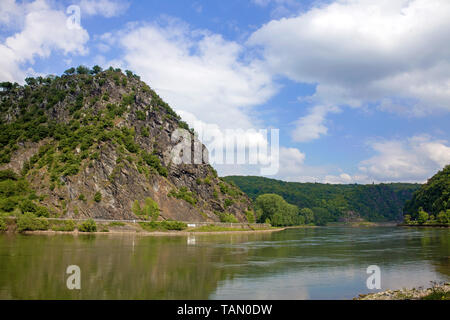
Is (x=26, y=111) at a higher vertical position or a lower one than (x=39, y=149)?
higher

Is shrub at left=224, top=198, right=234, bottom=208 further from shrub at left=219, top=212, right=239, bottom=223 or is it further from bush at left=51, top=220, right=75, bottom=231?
bush at left=51, top=220, right=75, bottom=231

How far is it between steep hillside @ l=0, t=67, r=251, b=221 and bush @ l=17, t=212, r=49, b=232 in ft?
25.5

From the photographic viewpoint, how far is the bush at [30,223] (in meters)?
84.7

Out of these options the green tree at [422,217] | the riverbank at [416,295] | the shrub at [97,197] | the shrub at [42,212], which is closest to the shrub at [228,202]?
the shrub at [97,197]

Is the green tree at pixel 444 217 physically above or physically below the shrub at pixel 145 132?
below

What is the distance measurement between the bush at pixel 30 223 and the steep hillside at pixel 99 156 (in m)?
7.78

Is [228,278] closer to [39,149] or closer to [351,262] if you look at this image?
[351,262]

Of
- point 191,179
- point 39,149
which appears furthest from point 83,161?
point 191,179

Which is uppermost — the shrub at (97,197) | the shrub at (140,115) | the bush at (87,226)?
the shrub at (140,115)

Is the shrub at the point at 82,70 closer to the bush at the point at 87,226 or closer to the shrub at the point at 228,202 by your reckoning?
the shrub at the point at 228,202

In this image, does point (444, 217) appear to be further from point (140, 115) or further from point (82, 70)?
point (82, 70)
